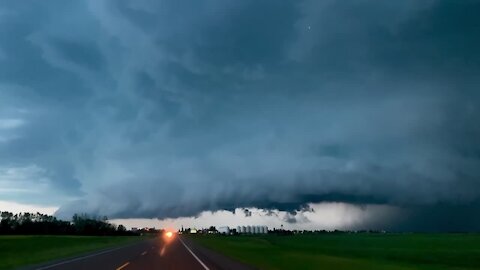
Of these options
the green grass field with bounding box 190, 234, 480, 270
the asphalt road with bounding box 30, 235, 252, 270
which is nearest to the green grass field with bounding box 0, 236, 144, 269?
the asphalt road with bounding box 30, 235, 252, 270

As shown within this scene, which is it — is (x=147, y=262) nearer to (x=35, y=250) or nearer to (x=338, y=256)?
(x=338, y=256)

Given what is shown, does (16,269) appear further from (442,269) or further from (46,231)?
(46,231)

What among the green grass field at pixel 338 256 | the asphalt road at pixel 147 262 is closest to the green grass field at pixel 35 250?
the asphalt road at pixel 147 262

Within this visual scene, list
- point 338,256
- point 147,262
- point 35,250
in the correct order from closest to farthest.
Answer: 1. point 147,262
2. point 338,256
3. point 35,250

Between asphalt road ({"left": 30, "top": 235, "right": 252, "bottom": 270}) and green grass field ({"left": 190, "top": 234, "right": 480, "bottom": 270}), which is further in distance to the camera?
green grass field ({"left": 190, "top": 234, "right": 480, "bottom": 270})

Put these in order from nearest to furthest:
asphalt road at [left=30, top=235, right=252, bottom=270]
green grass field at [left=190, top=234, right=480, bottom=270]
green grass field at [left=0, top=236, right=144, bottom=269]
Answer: asphalt road at [left=30, top=235, right=252, bottom=270] < green grass field at [left=190, top=234, right=480, bottom=270] < green grass field at [left=0, top=236, right=144, bottom=269]

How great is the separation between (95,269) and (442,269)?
99.7ft

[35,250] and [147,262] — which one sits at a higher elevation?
[35,250]

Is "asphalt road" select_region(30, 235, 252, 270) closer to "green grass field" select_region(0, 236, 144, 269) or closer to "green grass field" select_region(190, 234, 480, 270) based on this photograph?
"green grass field" select_region(190, 234, 480, 270)

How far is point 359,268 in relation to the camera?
89.4ft

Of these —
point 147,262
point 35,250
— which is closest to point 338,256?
point 147,262

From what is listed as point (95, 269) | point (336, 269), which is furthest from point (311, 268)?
point (95, 269)

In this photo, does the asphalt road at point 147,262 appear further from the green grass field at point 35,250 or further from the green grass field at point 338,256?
the green grass field at point 35,250

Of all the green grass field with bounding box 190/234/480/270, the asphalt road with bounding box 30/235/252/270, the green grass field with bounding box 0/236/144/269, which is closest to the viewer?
the asphalt road with bounding box 30/235/252/270
